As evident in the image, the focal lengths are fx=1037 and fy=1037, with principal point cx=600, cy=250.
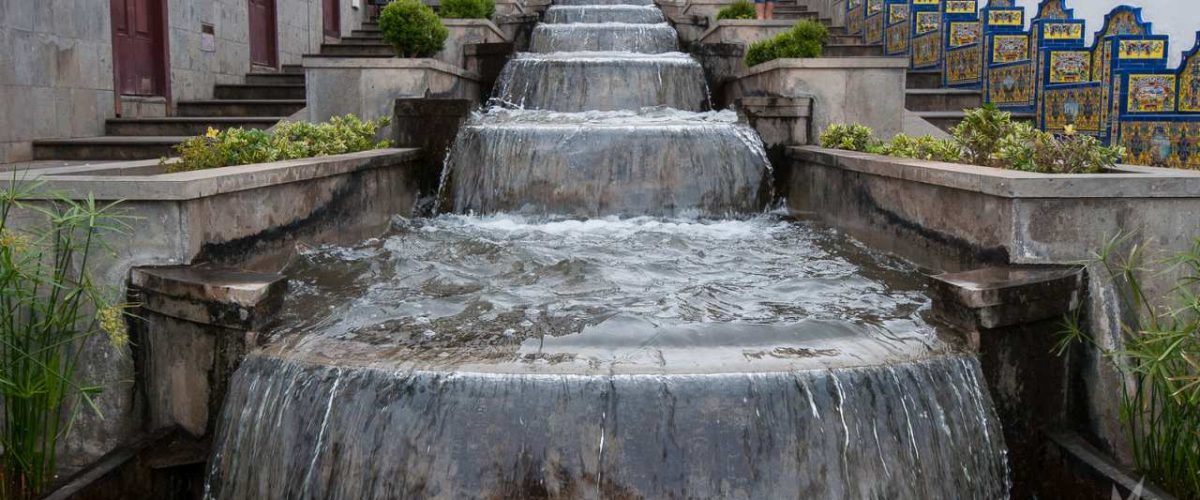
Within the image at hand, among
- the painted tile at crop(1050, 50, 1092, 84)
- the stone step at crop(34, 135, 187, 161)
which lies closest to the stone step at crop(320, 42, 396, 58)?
the stone step at crop(34, 135, 187, 161)

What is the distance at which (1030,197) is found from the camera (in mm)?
4926

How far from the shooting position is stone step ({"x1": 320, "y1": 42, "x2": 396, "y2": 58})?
50.0 feet

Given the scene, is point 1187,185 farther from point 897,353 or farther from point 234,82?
point 234,82

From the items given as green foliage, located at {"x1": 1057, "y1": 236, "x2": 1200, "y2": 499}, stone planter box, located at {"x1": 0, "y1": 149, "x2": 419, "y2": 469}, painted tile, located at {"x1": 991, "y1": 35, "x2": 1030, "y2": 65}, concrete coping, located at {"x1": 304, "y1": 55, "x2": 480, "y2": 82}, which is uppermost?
painted tile, located at {"x1": 991, "y1": 35, "x2": 1030, "y2": 65}

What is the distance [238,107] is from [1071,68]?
29.4 feet

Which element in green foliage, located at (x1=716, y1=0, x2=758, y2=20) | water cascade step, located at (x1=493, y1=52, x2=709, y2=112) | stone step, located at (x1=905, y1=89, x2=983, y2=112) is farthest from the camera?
green foliage, located at (x1=716, y1=0, x2=758, y2=20)

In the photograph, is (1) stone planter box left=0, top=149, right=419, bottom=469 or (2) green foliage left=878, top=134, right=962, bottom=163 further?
(2) green foliage left=878, top=134, right=962, bottom=163

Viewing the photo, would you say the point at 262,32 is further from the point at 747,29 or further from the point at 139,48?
the point at 747,29

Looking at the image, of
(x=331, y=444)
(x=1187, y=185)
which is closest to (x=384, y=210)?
(x=331, y=444)

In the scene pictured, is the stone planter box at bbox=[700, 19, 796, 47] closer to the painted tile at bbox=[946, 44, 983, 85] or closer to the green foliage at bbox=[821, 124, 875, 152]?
the painted tile at bbox=[946, 44, 983, 85]

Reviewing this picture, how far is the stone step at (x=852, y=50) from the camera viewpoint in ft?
45.8

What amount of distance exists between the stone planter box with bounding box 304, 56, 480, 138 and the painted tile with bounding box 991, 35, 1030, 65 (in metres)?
6.30

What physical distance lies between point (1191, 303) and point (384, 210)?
5.67 meters

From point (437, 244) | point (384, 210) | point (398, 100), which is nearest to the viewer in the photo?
point (437, 244)
